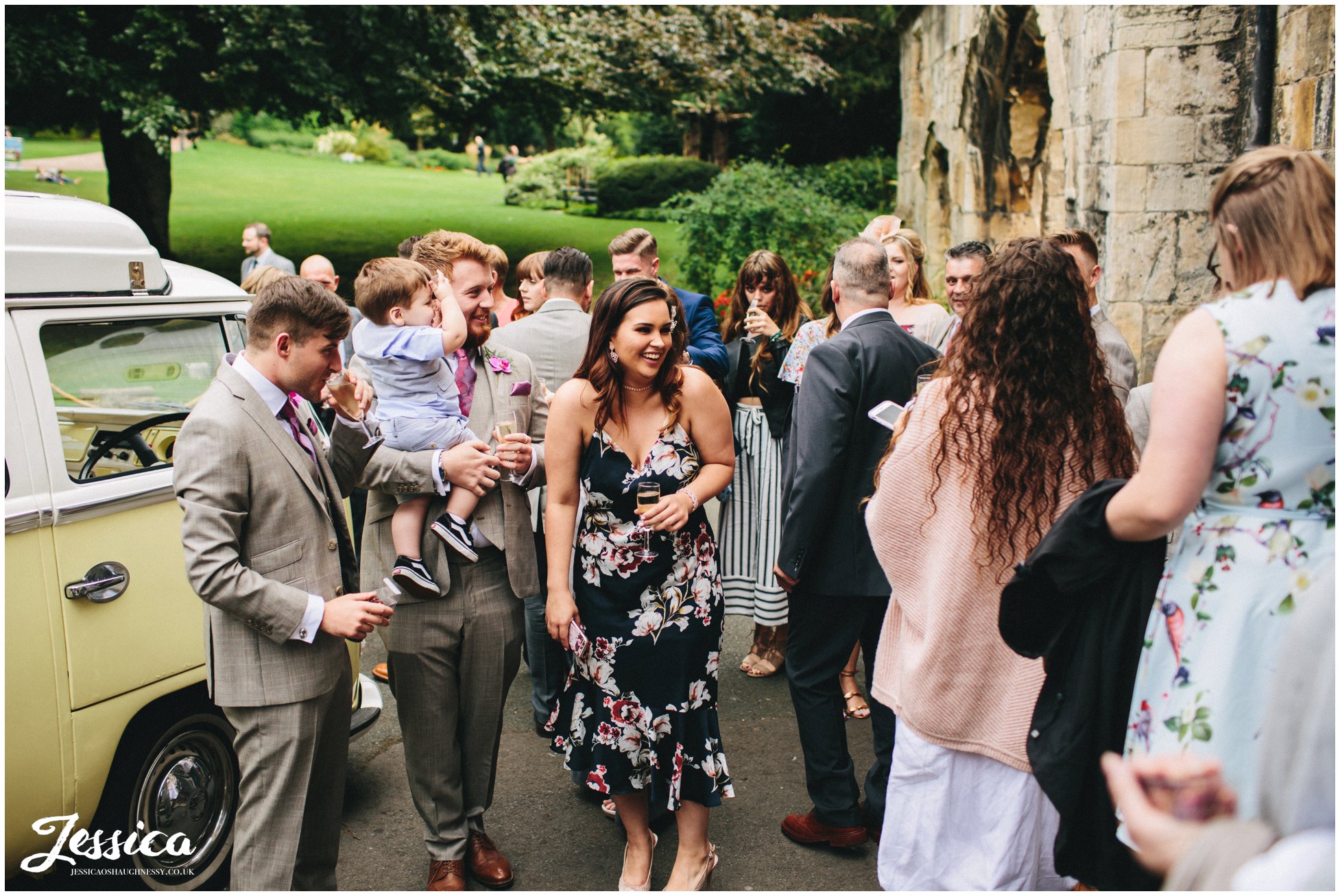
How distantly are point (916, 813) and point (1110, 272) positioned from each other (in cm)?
559

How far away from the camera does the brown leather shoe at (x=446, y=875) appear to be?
3547 millimetres

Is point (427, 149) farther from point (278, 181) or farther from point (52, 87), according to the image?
point (52, 87)

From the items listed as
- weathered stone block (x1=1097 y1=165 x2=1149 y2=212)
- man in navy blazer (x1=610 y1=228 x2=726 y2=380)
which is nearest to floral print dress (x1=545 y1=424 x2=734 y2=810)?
man in navy blazer (x1=610 y1=228 x2=726 y2=380)

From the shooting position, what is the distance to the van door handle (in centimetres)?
319

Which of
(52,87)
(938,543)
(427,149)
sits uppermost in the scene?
(427,149)

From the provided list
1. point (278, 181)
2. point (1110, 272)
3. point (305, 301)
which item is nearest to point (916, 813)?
point (305, 301)

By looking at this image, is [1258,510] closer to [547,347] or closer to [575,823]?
[575,823]

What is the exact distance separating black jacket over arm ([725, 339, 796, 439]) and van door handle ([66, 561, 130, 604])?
291 centimetres

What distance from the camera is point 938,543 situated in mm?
2760

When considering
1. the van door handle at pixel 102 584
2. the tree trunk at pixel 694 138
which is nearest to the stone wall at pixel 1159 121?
the van door handle at pixel 102 584

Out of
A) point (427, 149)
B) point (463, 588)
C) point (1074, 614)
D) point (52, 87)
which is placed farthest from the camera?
point (427, 149)

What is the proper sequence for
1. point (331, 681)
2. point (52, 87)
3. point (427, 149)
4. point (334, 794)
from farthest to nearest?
point (427, 149), point (52, 87), point (334, 794), point (331, 681)

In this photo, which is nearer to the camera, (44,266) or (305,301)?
(305,301)

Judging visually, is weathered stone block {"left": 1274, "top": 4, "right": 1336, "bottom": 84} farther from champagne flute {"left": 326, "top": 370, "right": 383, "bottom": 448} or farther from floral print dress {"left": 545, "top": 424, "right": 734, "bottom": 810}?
champagne flute {"left": 326, "top": 370, "right": 383, "bottom": 448}
